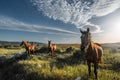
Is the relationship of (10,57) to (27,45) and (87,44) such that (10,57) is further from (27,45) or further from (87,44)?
(87,44)

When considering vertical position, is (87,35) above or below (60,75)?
above

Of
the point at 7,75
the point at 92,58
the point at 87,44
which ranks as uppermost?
the point at 87,44

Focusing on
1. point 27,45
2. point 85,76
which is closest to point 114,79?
point 85,76

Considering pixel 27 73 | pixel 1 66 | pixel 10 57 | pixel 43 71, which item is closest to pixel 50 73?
pixel 43 71

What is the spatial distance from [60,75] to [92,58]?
2.82m

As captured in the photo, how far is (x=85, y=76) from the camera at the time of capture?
1342 centimetres

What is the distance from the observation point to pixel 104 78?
43.2 feet

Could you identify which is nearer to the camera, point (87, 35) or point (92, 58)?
point (92, 58)

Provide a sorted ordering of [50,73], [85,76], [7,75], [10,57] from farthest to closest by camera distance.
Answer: [10,57] < [7,75] < [50,73] < [85,76]

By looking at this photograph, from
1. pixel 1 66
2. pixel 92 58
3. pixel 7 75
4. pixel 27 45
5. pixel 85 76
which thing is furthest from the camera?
pixel 27 45

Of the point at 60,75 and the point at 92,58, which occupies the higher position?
the point at 92,58

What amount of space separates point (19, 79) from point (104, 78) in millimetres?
6678

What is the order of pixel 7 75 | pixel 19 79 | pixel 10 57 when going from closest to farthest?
1. pixel 19 79
2. pixel 7 75
3. pixel 10 57

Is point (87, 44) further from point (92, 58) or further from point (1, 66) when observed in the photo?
point (1, 66)
